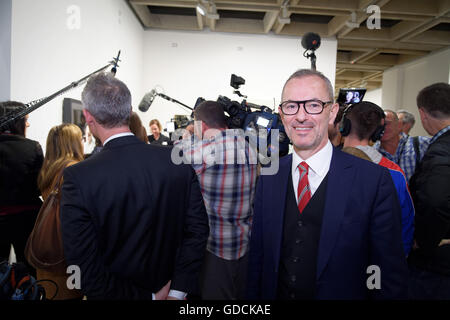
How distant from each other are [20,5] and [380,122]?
2.72m

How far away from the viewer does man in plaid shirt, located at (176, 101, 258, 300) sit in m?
1.85

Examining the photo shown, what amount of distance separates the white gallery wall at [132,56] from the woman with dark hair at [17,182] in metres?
0.44

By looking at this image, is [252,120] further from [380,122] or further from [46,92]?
[46,92]

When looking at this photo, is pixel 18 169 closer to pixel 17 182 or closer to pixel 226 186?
→ pixel 17 182

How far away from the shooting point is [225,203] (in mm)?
1901

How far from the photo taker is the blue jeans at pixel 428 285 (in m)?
1.74

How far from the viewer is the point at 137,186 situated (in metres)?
1.21

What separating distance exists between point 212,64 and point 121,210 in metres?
5.44

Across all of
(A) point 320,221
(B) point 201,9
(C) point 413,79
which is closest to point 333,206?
(A) point 320,221

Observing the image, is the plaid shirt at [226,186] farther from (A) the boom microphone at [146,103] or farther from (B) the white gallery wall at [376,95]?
(B) the white gallery wall at [376,95]

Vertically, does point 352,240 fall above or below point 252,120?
below

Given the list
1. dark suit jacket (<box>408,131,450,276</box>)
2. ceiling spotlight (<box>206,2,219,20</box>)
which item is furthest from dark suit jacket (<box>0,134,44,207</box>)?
ceiling spotlight (<box>206,2,219,20</box>)

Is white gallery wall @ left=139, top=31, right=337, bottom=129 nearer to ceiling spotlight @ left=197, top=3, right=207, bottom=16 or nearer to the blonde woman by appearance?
ceiling spotlight @ left=197, top=3, right=207, bottom=16

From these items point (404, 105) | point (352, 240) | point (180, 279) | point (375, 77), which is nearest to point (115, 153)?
point (180, 279)
